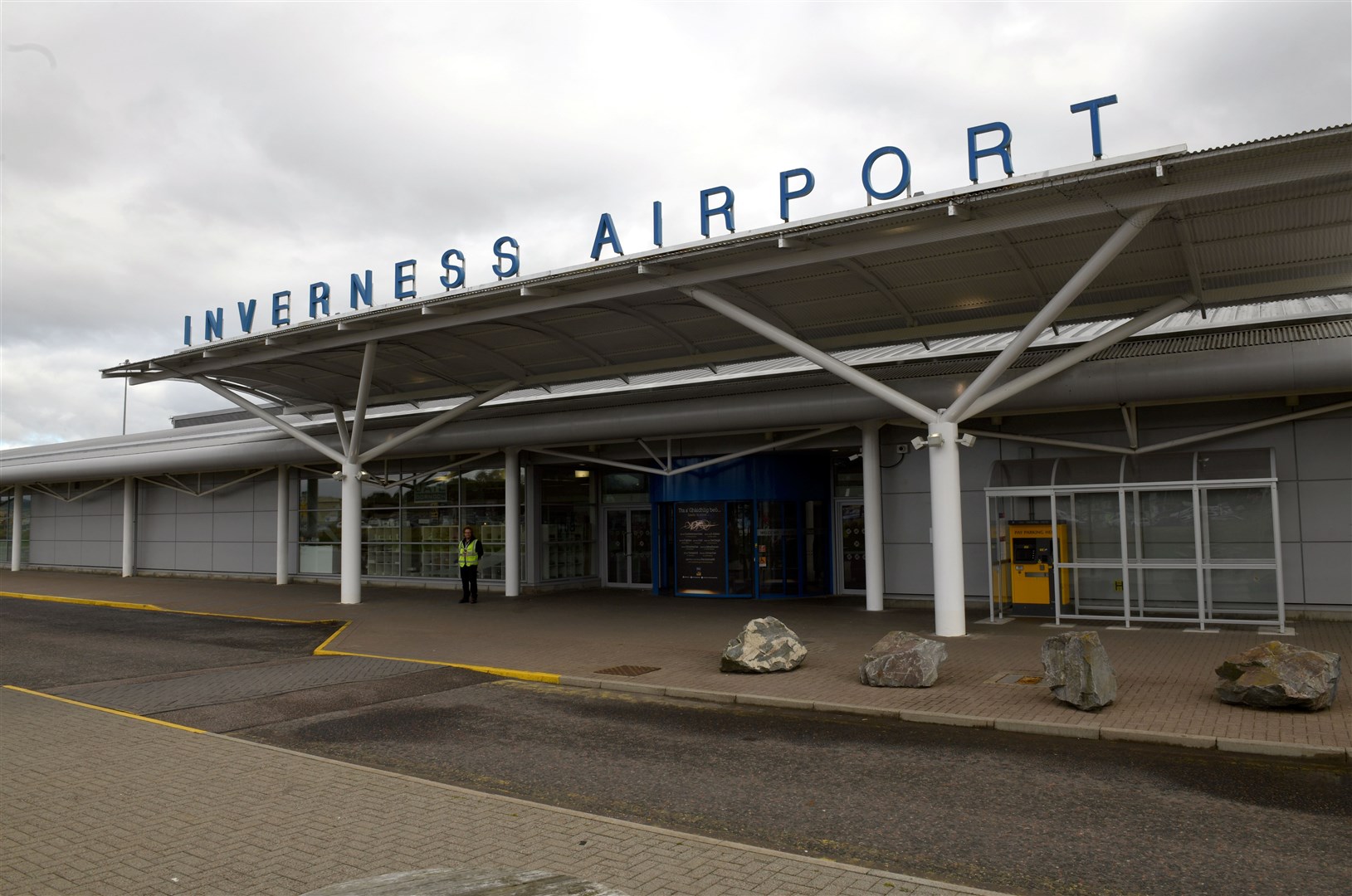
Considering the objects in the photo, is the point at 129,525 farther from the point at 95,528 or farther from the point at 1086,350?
the point at 1086,350

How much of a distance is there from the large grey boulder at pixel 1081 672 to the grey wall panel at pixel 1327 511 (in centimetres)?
838

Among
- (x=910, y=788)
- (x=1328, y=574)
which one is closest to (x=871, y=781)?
(x=910, y=788)

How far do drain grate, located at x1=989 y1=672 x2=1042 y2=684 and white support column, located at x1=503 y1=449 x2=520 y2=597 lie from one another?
1465cm

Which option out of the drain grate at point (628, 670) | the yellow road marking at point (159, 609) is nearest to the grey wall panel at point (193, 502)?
the yellow road marking at point (159, 609)

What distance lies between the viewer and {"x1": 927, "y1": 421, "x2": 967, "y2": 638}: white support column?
14.0 m

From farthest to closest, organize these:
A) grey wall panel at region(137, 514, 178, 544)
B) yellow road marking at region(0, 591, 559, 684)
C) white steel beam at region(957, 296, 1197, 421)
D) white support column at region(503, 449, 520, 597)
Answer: grey wall panel at region(137, 514, 178, 544) < white support column at region(503, 449, 520, 597) < white steel beam at region(957, 296, 1197, 421) < yellow road marking at region(0, 591, 559, 684)

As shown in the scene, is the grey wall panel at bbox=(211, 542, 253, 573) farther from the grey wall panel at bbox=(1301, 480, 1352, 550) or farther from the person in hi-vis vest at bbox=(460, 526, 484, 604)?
the grey wall panel at bbox=(1301, 480, 1352, 550)

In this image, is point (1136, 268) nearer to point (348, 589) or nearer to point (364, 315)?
point (364, 315)

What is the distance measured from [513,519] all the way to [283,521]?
927cm

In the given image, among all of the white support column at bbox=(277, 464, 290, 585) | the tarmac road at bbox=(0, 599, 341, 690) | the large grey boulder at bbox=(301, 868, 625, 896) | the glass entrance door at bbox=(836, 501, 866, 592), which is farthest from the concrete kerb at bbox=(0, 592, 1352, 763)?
the white support column at bbox=(277, 464, 290, 585)

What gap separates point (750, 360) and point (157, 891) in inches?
643

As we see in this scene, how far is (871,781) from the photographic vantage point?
7148mm

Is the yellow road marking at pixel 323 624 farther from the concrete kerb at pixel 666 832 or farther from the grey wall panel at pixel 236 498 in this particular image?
the grey wall panel at pixel 236 498

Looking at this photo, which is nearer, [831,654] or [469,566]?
[831,654]
